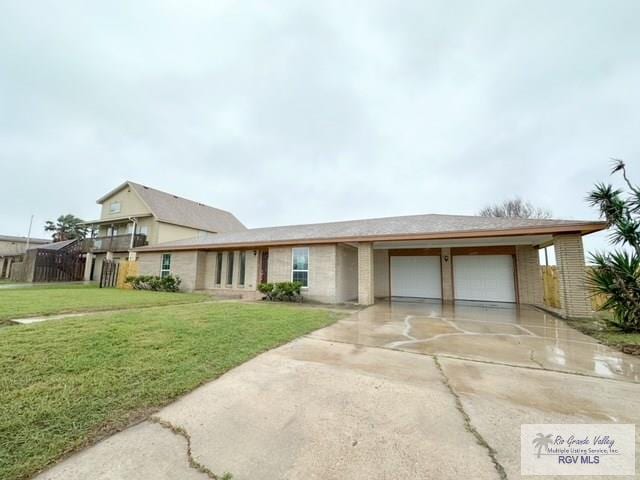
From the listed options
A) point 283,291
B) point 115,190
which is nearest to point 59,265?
point 115,190

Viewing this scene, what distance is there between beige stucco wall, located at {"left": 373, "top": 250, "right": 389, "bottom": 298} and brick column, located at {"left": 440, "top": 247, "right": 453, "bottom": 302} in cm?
284

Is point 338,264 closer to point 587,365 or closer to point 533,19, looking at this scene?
point 587,365

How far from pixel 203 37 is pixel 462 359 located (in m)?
12.9

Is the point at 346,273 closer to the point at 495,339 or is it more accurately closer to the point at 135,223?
the point at 495,339

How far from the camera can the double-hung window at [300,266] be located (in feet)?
37.4

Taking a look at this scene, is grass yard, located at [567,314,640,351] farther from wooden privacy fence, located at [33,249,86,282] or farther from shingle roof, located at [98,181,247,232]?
wooden privacy fence, located at [33,249,86,282]

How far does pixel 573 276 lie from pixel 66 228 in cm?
5971

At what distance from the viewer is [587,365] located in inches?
151

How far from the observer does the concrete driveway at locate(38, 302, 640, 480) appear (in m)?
1.76

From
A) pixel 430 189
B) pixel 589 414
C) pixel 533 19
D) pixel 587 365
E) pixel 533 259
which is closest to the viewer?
pixel 589 414

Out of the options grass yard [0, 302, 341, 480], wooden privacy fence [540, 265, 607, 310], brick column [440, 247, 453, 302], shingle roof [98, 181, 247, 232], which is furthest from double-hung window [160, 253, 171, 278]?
wooden privacy fence [540, 265, 607, 310]

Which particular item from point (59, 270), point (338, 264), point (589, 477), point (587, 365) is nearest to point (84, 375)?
point (589, 477)

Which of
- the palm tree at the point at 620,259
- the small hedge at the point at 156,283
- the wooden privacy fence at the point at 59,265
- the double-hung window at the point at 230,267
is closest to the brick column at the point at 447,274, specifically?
the palm tree at the point at 620,259

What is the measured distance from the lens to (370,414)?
7.98 feet
